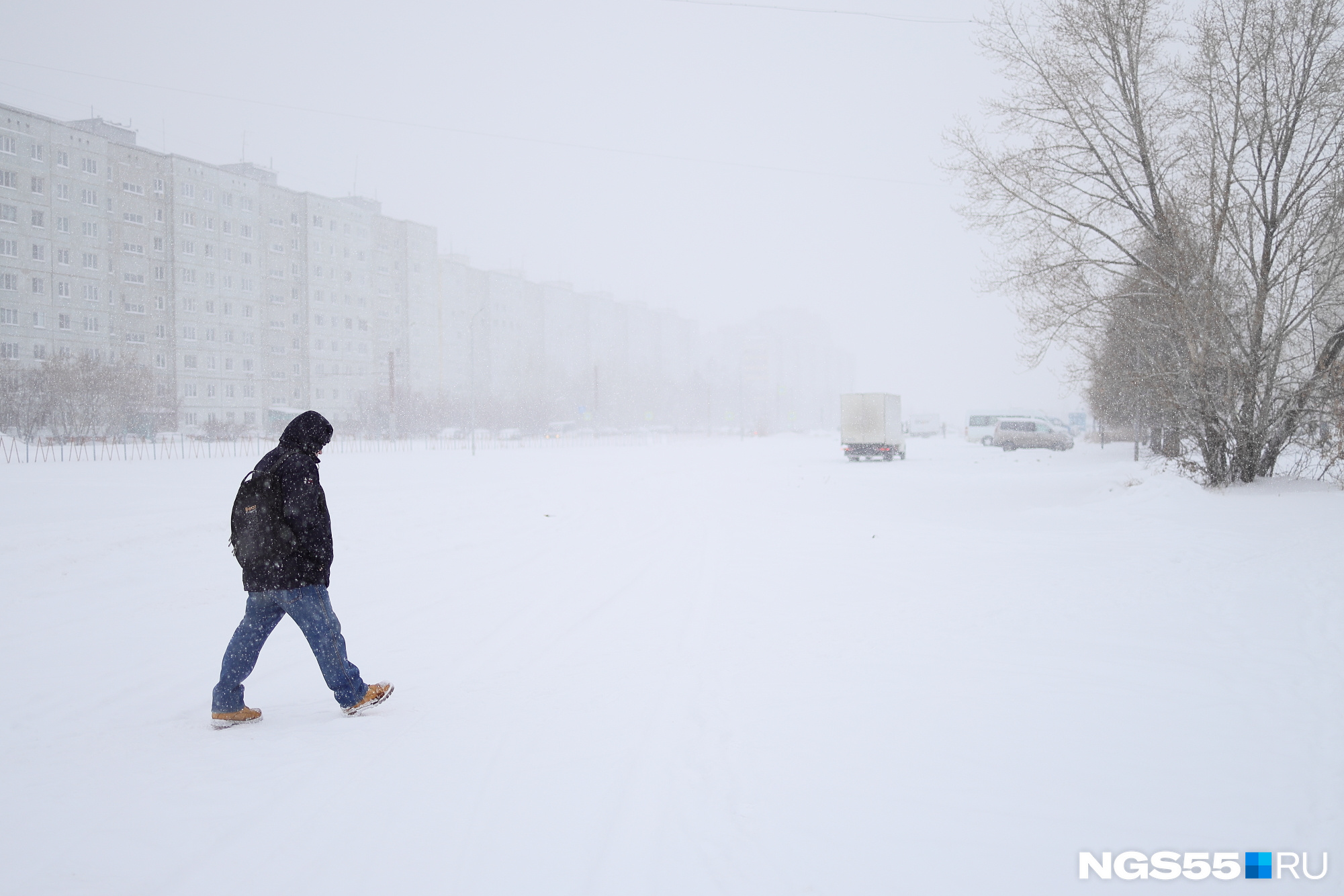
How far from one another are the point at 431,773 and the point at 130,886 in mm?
1390

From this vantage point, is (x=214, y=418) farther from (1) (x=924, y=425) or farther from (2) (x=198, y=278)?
(1) (x=924, y=425)

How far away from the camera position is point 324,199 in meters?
73.2

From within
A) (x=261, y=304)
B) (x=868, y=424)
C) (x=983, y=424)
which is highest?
(x=261, y=304)

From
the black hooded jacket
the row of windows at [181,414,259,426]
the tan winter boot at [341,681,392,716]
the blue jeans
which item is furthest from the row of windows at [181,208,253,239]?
the tan winter boot at [341,681,392,716]

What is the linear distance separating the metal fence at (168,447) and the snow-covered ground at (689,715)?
15.3 meters

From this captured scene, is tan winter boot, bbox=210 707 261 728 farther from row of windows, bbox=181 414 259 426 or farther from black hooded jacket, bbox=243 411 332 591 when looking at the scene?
row of windows, bbox=181 414 259 426

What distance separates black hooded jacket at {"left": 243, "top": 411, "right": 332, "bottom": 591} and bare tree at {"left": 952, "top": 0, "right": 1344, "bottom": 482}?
14303mm

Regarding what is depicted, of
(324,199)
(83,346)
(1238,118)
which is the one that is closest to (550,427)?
(324,199)

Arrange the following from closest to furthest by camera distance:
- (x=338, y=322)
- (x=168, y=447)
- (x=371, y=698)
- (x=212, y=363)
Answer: (x=371, y=698) → (x=168, y=447) → (x=212, y=363) → (x=338, y=322)

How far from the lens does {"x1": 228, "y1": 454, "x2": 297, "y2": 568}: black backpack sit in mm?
4742

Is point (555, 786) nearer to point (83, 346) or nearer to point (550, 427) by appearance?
point (83, 346)

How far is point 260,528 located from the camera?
4.75 metres

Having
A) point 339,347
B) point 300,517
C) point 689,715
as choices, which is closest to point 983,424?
point 689,715

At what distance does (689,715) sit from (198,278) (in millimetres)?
72152
